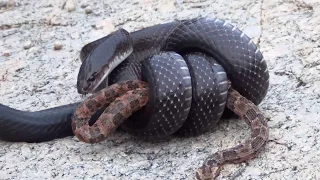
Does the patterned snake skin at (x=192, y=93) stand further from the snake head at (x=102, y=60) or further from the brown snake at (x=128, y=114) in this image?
the snake head at (x=102, y=60)

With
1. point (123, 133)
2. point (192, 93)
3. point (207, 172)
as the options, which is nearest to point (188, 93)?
point (192, 93)

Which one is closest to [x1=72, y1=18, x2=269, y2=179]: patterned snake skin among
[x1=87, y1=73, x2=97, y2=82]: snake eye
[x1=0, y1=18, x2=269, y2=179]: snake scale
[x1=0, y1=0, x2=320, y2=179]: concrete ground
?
[x1=0, y1=18, x2=269, y2=179]: snake scale

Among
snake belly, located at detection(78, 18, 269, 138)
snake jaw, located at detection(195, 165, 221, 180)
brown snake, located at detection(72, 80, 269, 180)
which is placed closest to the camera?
snake jaw, located at detection(195, 165, 221, 180)

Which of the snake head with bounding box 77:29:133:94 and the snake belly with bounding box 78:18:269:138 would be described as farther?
the snake head with bounding box 77:29:133:94

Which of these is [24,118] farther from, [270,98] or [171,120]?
[270,98]

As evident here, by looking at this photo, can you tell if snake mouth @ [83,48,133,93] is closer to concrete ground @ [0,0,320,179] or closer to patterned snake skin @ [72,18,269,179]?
patterned snake skin @ [72,18,269,179]

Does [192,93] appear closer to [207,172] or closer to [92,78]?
[207,172]

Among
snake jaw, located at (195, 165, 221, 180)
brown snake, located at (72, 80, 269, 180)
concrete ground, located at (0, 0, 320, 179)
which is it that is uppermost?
brown snake, located at (72, 80, 269, 180)
